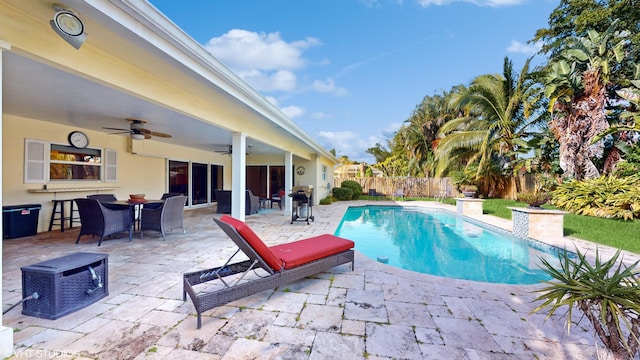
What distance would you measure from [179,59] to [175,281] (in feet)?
9.40

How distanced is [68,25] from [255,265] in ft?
9.34

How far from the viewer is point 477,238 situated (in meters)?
7.78

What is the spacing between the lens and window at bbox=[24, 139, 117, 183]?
Result: 6453 mm

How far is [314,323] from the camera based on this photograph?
8.71 feet

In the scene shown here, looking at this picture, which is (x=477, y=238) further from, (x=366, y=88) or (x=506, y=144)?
(x=366, y=88)

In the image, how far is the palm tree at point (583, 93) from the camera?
31.4ft

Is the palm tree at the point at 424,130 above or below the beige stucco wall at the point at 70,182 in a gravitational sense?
above

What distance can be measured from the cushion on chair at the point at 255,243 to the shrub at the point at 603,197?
9.86 metres

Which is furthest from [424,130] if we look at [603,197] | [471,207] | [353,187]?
[603,197]

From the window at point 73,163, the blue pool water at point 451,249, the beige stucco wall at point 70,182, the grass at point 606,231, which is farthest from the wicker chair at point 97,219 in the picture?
the grass at point 606,231

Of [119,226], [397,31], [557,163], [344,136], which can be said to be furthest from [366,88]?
[344,136]

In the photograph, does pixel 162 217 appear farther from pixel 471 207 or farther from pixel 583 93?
pixel 583 93

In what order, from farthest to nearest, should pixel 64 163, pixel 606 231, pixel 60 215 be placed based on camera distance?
pixel 64 163 → pixel 60 215 → pixel 606 231

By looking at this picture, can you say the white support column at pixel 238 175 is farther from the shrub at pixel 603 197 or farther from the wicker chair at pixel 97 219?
the shrub at pixel 603 197
